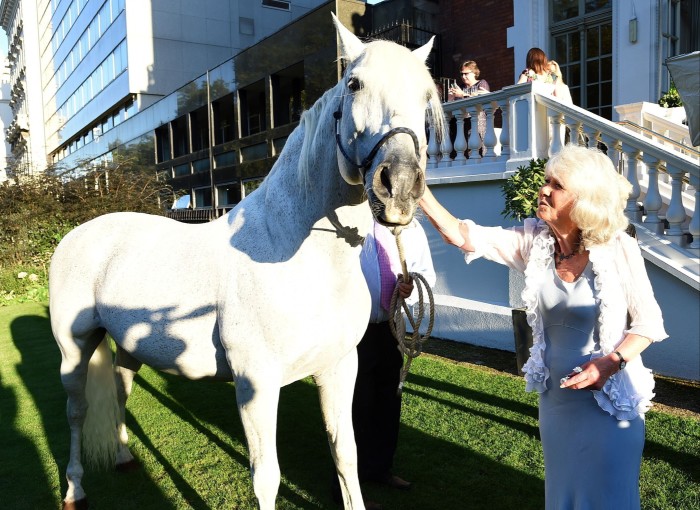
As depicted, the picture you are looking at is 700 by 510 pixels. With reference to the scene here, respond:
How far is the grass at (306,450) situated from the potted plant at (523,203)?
18.9 inches

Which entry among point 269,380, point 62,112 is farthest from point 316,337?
point 62,112

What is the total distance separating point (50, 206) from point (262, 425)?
13260mm

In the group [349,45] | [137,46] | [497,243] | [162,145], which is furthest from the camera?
[137,46]

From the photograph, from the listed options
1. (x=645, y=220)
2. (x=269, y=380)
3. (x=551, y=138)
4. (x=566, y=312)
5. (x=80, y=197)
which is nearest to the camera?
(x=566, y=312)

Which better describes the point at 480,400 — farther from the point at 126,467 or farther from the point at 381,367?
the point at 126,467

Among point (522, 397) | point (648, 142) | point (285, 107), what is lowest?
point (522, 397)

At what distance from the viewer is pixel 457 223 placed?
7.68 ft

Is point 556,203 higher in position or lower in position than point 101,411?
higher

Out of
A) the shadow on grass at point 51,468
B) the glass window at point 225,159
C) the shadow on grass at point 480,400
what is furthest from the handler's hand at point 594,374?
the glass window at point 225,159

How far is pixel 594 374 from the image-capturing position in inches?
76.4

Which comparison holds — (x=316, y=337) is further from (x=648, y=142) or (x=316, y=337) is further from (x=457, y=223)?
(x=648, y=142)

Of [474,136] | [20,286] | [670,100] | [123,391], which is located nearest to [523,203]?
[474,136]

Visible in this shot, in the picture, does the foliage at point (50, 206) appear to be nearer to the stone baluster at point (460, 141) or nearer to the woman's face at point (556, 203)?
the stone baluster at point (460, 141)

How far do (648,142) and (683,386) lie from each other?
7.74 feet
